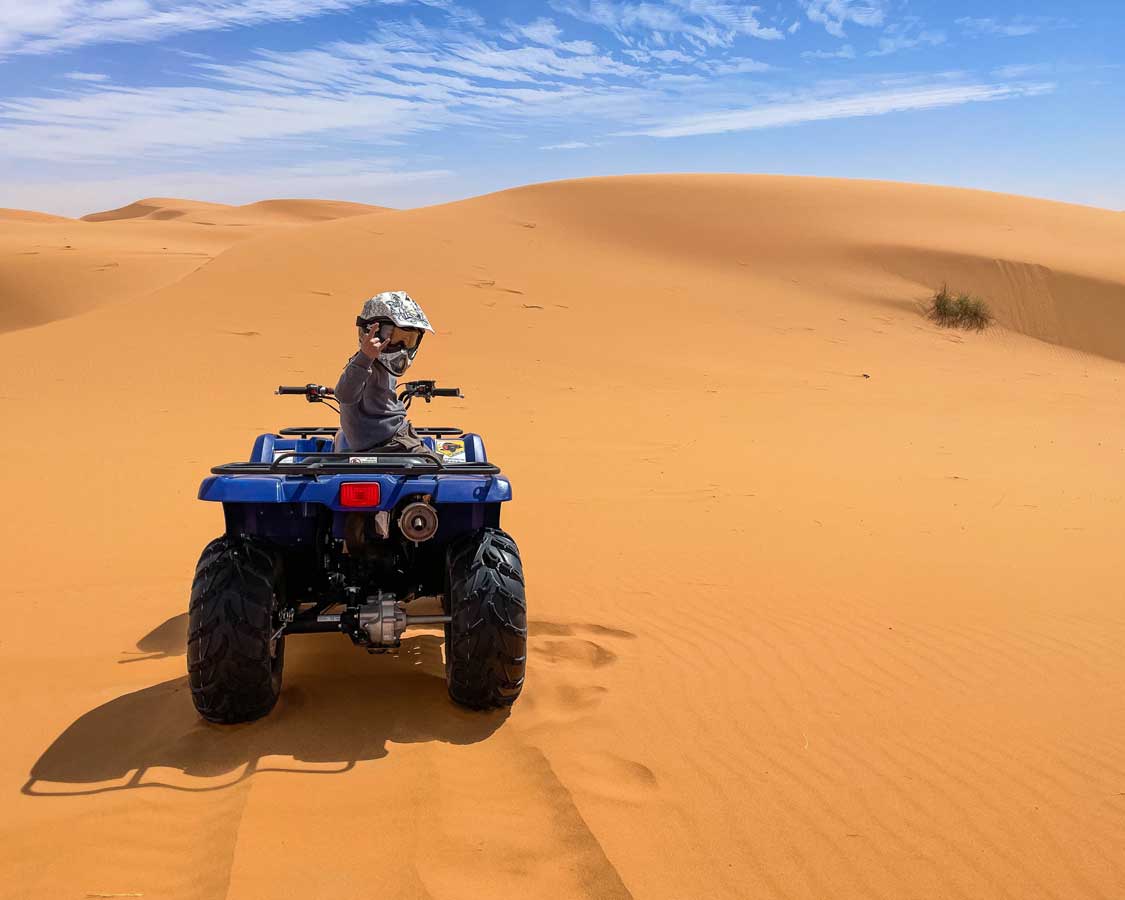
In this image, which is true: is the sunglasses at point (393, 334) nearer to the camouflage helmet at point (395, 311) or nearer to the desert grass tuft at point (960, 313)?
the camouflage helmet at point (395, 311)

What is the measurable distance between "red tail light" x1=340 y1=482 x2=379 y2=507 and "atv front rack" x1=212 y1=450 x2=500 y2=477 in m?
0.19

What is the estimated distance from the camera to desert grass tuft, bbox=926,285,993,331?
77.2ft

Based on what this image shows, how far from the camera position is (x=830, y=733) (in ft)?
12.4

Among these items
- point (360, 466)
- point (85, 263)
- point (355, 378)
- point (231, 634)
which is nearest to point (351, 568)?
point (360, 466)

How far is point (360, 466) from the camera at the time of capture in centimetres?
354

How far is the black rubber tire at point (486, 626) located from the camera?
135 inches

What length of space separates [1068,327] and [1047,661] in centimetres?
2321

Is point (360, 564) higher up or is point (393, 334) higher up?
point (393, 334)

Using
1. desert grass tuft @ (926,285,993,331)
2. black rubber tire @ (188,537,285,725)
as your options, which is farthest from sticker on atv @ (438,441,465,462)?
desert grass tuft @ (926,285,993,331)

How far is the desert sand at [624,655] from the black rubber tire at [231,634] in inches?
7.4

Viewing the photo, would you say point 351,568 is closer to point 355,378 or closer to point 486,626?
point 486,626

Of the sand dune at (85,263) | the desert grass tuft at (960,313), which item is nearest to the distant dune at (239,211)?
the sand dune at (85,263)

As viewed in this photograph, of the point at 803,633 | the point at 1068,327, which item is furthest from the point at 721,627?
the point at 1068,327

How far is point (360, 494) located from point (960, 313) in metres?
23.6
